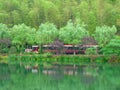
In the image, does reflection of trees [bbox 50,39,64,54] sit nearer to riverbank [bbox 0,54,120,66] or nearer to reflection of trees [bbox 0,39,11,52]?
riverbank [bbox 0,54,120,66]

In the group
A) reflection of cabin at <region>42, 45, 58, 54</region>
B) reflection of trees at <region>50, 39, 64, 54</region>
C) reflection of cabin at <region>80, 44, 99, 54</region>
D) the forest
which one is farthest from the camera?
the forest

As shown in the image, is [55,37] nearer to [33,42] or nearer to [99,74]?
[33,42]

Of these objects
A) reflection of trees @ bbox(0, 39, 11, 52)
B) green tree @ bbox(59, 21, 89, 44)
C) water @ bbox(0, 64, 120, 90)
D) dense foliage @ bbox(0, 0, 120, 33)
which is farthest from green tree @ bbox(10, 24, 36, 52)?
water @ bbox(0, 64, 120, 90)

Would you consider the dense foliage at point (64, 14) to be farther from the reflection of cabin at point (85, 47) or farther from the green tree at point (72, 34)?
the reflection of cabin at point (85, 47)

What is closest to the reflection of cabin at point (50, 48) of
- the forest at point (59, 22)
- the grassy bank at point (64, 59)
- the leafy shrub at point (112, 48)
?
the forest at point (59, 22)

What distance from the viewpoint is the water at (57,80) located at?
679 inches

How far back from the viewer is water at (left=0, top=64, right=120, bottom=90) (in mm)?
17234

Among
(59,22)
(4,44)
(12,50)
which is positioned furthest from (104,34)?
(4,44)

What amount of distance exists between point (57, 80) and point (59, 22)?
21.7 metres

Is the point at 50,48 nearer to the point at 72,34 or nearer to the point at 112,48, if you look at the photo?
the point at 72,34

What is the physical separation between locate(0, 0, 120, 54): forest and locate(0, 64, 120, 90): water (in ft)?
33.7

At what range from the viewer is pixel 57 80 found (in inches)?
770

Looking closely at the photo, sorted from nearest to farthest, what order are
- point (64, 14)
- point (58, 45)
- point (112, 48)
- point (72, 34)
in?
1. point (112, 48)
2. point (58, 45)
3. point (72, 34)
4. point (64, 14)

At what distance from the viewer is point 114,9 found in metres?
40.3
